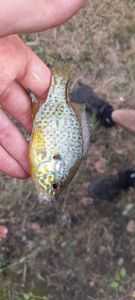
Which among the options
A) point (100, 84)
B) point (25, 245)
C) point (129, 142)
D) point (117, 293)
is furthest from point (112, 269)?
point (100, 84)

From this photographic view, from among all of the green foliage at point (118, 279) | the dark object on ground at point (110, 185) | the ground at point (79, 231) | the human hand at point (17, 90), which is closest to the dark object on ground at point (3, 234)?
the ground at point (79, 231)

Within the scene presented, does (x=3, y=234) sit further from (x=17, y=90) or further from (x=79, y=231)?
(x=17, y=90)

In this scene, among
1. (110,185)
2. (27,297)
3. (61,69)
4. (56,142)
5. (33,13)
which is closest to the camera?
(33,13)

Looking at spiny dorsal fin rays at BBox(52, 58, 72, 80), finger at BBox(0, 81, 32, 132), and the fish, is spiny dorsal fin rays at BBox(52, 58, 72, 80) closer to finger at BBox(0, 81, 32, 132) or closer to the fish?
the fish

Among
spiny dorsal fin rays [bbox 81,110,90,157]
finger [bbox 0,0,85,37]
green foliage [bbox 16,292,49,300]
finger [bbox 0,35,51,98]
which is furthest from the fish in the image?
green foliage [bbox 16,292,49,300]

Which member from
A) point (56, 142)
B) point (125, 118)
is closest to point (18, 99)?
point (56, 142)

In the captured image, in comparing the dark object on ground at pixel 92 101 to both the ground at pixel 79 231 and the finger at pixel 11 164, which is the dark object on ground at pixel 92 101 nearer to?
the ground at pixel 79 231
